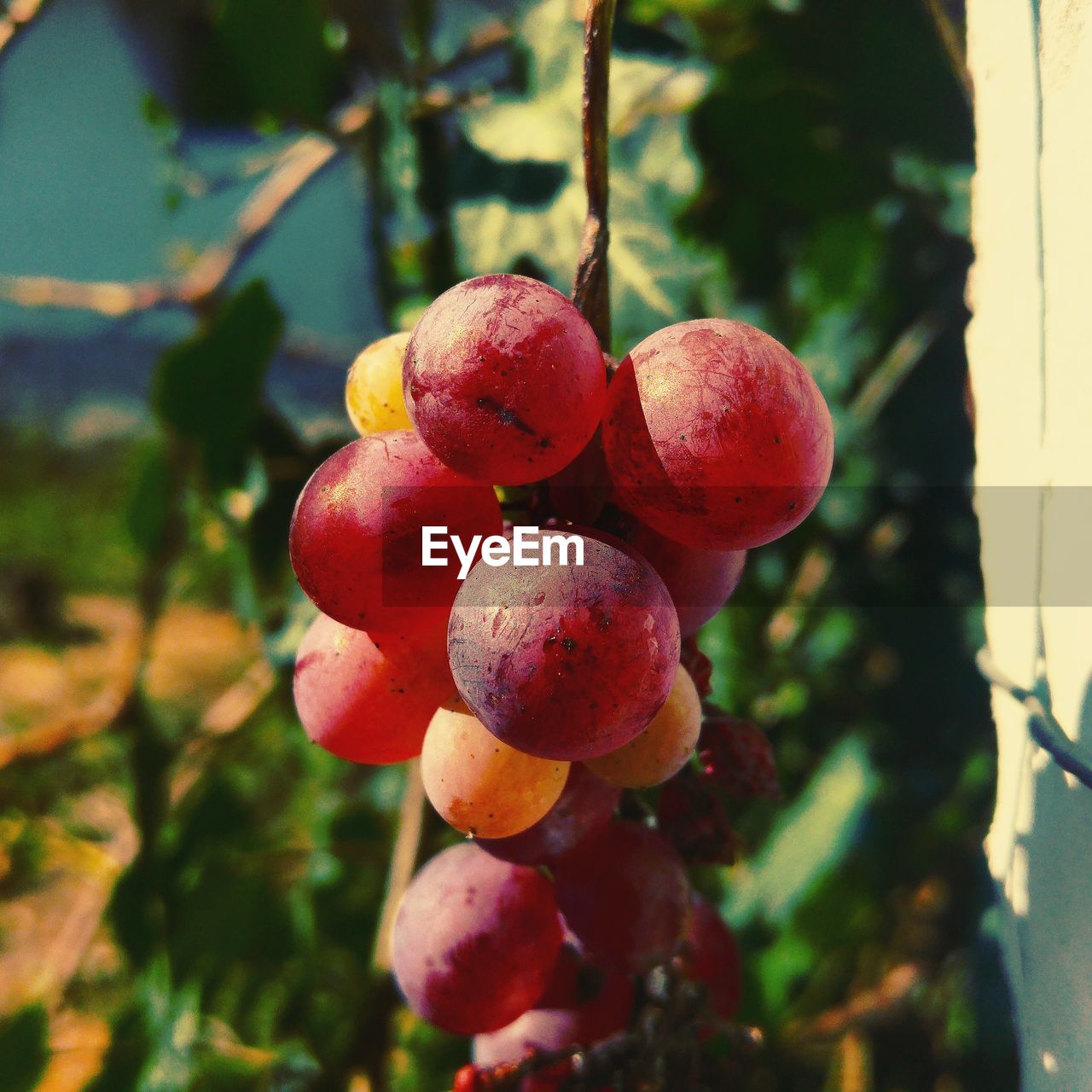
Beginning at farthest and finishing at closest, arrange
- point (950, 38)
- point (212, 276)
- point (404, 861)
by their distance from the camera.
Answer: point (212, 276) → point (404, 861) → point (950, 38)

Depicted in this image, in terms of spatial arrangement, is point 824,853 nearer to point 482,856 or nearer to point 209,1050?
point 482,856

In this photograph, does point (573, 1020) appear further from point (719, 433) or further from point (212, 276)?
point (212, 276)

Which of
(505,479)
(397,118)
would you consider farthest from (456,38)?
(505,479)

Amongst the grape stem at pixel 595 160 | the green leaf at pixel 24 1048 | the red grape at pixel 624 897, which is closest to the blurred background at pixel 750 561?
the green leaf at pixel 24 1048

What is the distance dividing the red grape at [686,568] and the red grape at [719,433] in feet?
0.15

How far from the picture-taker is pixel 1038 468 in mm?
388

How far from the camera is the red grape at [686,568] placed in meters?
0.38

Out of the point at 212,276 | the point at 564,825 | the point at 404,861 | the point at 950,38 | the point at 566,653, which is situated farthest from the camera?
the point at 212,276

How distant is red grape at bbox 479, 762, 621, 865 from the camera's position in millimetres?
408

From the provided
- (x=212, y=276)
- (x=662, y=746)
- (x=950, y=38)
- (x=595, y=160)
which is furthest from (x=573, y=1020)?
(x=212, y=276)

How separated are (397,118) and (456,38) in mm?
122

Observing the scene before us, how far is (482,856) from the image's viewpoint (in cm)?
44

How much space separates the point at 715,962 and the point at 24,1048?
47 centimetres

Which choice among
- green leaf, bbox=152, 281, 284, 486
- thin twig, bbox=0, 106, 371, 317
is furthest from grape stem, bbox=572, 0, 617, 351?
thin twig, bbox=0, 106, 371, 317
